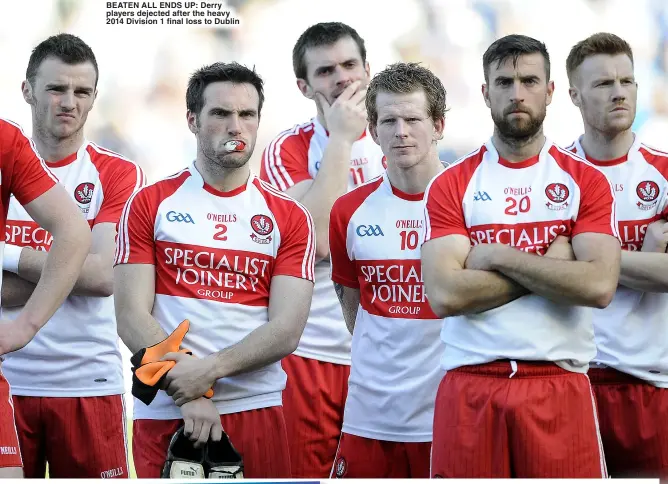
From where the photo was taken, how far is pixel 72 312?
5.15m

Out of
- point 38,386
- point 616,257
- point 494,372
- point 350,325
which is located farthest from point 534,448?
point 38,386

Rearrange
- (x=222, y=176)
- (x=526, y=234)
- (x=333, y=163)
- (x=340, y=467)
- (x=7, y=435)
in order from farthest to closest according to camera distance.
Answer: (x=333, y=163)
(x=340, y=467)
(x=222, y=176)
(x=526, y=234)
(x=7, y=435)

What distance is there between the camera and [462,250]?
→ 4.16 m

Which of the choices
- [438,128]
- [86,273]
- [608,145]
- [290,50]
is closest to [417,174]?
[438,128]

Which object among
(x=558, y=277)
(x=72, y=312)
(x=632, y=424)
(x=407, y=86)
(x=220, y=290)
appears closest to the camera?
(x=558, y=277)

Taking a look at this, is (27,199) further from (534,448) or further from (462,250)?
(534,448)

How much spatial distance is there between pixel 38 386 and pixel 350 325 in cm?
141

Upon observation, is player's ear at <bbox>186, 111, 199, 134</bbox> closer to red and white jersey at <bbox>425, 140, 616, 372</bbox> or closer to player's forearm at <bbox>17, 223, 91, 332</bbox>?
player's forearm at <bbox>17, 223, 91, 332</bbox>

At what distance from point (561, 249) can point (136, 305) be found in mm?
1576

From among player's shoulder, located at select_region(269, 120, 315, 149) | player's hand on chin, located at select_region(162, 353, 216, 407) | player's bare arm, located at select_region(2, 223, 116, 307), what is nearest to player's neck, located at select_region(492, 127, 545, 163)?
player's hand on chin, located at select_region(162, 353, 216, 407)

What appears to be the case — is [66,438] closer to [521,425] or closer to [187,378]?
[187,378]

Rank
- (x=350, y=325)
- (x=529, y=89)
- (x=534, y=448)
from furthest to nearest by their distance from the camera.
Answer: (x=350, y=325) < (x=529, y=89) < (x=534, y=448)

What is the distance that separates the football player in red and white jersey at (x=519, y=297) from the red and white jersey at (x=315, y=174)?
1.28m

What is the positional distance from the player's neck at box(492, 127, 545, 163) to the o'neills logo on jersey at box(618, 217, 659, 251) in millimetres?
715
